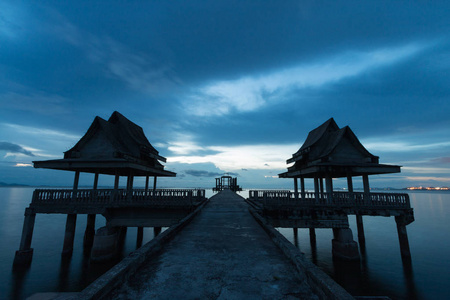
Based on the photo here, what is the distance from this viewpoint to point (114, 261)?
15734 mm

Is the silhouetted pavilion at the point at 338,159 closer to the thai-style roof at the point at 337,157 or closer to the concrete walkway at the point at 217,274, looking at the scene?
the thai-style roof at the point at 337,157

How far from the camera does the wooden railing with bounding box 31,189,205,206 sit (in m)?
15.4

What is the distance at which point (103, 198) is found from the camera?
1584cm

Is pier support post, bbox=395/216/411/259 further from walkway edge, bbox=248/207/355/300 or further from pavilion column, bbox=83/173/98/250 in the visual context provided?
pavilion column, bbox=83/173/98/250

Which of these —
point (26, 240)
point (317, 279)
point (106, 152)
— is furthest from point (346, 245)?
point (26, 240)

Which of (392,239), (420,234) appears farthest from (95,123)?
(420,234)

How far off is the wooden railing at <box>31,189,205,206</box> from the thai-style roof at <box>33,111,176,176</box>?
78.7 inches

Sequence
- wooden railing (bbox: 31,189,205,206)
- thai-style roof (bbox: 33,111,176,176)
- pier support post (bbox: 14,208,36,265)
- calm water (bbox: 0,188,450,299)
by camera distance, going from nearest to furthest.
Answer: calm water (bbox: 0,188,450,299)
pier support post (bbox: 14,208,36,265)
wooden railing (bbox: 31,189,205,206)
thai-style roof (bbox: 33,111,176,176)

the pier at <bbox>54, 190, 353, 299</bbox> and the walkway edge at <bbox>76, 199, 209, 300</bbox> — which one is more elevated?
the walkway edge at <bbox>76, 199, 209, 300</bbox>

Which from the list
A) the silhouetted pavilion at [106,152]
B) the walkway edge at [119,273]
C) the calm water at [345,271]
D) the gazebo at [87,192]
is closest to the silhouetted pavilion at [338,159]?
the calm water at [345,271]

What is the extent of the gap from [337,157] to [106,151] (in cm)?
2023

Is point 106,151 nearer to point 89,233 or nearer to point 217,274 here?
point 89,233

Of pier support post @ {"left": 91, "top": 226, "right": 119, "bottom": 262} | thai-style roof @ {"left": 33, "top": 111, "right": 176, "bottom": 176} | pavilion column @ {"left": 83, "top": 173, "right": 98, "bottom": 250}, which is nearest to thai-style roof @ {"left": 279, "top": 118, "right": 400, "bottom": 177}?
thai-style roof @ {"left": 33, "top": 111, "right": 176, "bottom": 176}

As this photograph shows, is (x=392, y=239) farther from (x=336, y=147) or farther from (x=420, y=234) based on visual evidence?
(x=336, y=147)
